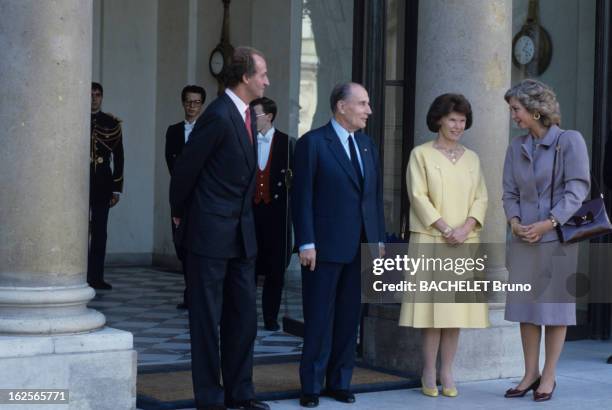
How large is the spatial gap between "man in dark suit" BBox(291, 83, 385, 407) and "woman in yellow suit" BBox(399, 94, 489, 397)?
28 cm

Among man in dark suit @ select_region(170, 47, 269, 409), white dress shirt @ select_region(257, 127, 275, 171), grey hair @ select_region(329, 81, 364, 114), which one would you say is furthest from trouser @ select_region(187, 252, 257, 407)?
white dress shirt @ select_region(257, 127, 275, 171)

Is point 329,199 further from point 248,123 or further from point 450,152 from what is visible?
point 450,152

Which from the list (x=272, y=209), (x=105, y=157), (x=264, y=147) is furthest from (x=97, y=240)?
(x=264, y=147)

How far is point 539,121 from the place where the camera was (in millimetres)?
6875

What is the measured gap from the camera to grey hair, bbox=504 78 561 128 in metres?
6.81

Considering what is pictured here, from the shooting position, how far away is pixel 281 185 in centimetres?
926

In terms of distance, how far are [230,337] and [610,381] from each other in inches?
102

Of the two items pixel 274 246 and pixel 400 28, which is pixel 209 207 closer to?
pixel 400 28

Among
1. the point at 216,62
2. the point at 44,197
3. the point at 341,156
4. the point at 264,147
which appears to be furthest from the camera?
the point at 216,62

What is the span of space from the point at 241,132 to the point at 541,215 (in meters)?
1.74

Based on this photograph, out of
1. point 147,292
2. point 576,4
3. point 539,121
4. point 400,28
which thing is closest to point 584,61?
point 576,4

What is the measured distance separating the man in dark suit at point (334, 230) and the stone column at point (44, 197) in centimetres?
110

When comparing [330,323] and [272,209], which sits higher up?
[272,209]

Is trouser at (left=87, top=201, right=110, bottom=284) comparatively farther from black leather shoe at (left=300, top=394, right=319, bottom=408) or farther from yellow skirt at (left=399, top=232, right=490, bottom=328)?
black leather shoe at (left=300, top=394, right=319, bottom=408)
